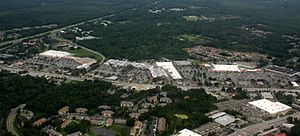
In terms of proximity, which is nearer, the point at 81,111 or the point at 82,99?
the point at 81,111

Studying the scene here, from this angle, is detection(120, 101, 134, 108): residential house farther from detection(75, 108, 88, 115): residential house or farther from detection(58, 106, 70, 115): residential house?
detection(58, 106, 70, 115): residential house

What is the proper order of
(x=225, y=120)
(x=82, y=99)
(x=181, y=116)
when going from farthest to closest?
(x=82, y=99) → (x=181, y=116) → (x=225, y=120)

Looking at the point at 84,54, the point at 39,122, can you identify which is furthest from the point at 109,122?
the point at 84,54

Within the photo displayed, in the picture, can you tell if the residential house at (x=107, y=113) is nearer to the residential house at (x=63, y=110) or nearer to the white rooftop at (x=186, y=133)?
the residential house at (x=63, y=110)

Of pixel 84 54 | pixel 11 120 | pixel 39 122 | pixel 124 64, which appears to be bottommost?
pixel 84 54

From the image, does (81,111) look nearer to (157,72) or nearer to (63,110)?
(63,110)

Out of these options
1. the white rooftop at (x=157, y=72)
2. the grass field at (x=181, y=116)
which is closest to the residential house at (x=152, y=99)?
the grass field at (x=181, y=116)
